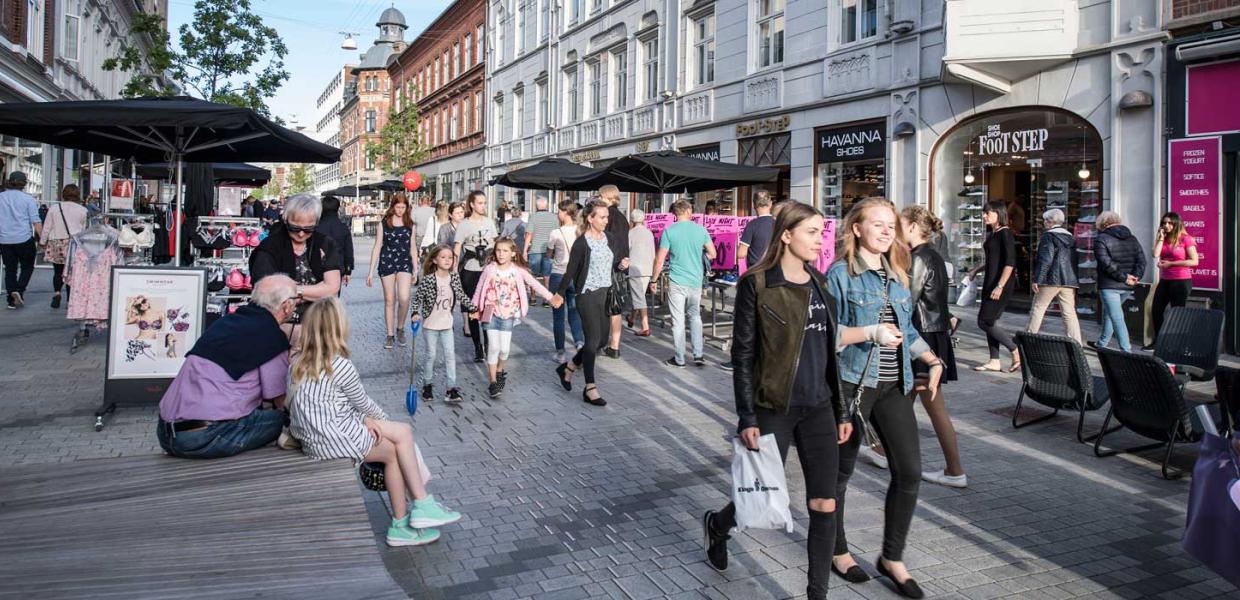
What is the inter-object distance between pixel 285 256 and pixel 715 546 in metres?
4.10

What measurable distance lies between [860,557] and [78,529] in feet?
11.1

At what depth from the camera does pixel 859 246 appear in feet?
13.5

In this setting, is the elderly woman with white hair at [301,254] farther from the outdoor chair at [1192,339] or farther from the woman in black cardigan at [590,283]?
the outdoor chair at [1192,339]

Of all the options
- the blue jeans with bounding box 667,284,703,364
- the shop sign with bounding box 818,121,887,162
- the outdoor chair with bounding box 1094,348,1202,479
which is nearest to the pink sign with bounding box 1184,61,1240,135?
the shop sign with bounding box 818,121,887,162

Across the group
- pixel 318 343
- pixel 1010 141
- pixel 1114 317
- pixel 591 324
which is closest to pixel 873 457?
pixel 591 324

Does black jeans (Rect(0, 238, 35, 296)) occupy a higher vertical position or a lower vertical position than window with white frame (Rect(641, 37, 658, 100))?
lower

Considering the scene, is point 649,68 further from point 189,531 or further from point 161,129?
point 189,531

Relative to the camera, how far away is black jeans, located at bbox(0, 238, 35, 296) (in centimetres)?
1336

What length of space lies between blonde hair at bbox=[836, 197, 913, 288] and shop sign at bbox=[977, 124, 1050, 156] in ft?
36.4

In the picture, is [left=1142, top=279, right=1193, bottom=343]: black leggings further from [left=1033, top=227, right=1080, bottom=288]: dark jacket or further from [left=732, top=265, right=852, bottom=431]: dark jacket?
[left=732, top=265, right=852, bottom=431]: dark jacket

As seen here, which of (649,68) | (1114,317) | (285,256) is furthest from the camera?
(649,68)

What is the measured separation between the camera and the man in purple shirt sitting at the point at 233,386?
14.5ft

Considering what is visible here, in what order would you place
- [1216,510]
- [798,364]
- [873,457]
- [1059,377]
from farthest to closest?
[1059,377] < [873,457] < [798,364] < [1216,510]

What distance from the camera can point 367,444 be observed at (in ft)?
14.5
